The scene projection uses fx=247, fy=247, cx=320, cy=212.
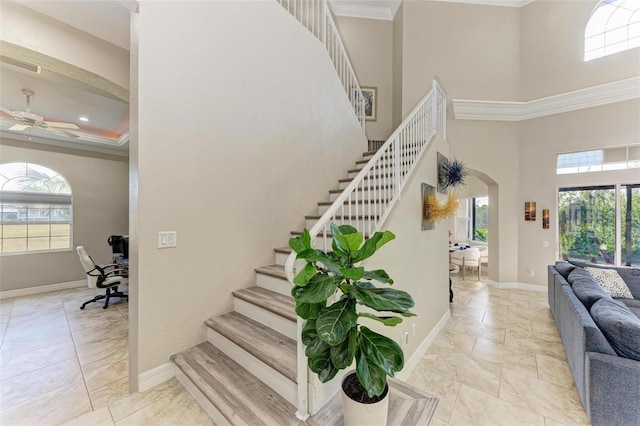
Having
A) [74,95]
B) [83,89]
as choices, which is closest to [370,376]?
[83,89]

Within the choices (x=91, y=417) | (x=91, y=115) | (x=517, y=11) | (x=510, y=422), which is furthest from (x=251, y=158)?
(x=517, y=11)

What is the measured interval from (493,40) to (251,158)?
6.42m

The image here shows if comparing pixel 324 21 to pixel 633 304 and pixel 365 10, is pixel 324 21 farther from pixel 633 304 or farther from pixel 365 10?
pixel 633 304

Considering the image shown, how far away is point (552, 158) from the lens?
523 centimetres

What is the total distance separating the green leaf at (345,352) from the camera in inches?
48.1

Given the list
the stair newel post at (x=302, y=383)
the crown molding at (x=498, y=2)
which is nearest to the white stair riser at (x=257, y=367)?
the stair newel post at (x=302, y=383)

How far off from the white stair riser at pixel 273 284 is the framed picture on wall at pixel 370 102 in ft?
15.9

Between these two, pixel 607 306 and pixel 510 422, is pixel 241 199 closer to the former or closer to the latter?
pixel 510 422

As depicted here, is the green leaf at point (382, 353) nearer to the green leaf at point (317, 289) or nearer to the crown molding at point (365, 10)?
the green leaf at point (317, 289)

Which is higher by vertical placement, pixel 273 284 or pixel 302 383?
pixel 273 284

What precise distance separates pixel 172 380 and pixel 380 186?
98.6 inches

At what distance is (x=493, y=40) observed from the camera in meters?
5.59

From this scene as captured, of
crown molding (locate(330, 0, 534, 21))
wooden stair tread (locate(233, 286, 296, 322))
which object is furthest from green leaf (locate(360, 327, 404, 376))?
crown molding (locate(330, 0, 534, 21))

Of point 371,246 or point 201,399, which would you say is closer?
point 371,246
